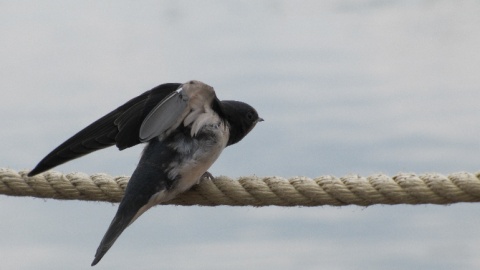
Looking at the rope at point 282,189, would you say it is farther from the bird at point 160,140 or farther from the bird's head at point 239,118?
the bird's head at point 239,118

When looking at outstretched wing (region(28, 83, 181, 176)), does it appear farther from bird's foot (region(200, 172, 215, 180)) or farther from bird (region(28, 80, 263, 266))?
bird's foot (region(200, 172, 215, 180))

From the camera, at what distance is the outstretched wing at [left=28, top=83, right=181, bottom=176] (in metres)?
3.48

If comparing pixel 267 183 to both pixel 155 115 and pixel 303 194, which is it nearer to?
pixel 303 194

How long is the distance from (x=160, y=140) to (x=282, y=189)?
1.71 feet

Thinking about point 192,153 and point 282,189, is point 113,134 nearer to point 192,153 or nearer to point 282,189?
point 192,153

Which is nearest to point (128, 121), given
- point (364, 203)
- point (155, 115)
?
point (155, 115)

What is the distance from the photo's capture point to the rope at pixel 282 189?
3.15 metres

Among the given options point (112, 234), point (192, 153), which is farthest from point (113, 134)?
point (112, 234)

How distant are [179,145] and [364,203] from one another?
2.46 ft

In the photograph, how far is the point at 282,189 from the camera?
3365 millimetres

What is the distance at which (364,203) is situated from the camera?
3.27m

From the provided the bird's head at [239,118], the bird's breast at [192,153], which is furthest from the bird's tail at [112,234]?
the bird's head at [239,118]

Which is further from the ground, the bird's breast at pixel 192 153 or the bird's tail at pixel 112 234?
the bird's breast at pixel 192 153

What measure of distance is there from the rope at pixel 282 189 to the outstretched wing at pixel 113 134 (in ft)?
0.52
